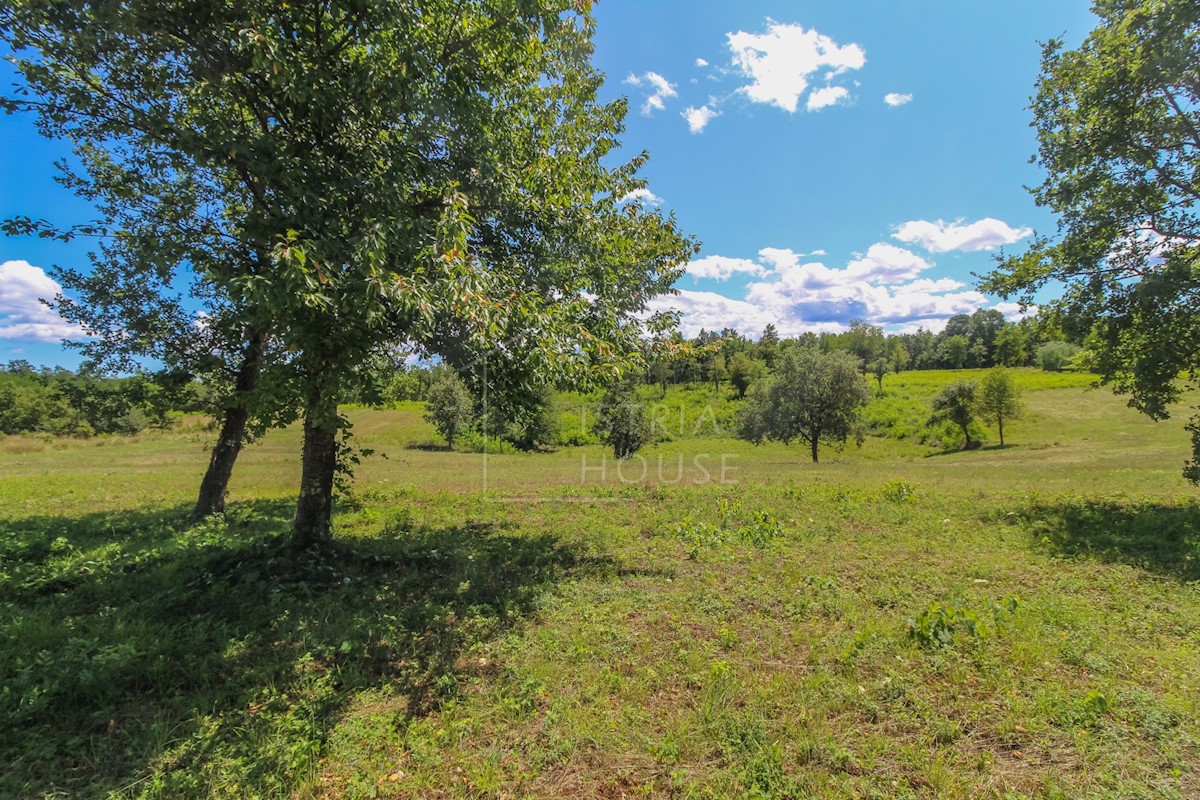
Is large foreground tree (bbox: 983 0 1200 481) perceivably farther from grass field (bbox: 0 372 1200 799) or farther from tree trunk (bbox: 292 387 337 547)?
tree trunk (bbox: 292 387 337 547)

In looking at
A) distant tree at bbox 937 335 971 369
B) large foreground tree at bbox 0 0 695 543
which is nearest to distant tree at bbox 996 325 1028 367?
distant tree at bbox 937 335 971 369

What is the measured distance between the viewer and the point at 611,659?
4.78 m

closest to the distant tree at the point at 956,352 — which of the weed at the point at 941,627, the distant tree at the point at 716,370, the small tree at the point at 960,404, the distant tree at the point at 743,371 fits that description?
the distant tree at the point at 743,371

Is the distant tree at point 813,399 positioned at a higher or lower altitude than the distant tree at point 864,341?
lower

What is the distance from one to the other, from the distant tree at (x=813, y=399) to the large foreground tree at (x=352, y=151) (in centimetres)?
3138

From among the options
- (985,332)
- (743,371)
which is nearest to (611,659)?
(743,371)

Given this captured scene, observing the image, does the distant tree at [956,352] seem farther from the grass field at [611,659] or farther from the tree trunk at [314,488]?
the tree trunk at [314,488]

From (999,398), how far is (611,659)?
49467 mm

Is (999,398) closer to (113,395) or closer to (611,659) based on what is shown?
(611,659)

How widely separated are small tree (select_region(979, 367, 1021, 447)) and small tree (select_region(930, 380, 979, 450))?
0.84m

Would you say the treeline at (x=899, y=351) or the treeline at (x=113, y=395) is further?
the treeline at (x=899, y=351)

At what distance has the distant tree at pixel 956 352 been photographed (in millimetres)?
101125

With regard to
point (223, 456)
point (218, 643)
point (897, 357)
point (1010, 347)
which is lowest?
point (218, 643)

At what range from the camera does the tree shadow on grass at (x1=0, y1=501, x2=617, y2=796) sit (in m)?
3.36
